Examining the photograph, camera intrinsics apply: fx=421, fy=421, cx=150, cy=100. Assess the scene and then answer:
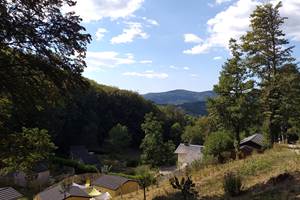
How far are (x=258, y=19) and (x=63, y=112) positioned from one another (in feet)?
184

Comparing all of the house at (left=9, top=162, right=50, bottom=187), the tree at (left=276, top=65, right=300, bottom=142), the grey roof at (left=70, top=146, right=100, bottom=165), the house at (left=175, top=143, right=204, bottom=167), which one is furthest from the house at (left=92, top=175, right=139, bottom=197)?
the grey roof at (left=70, top=146, right=100, bottom=165)

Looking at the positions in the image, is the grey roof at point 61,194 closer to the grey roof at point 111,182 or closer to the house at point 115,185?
the house at point 115,185

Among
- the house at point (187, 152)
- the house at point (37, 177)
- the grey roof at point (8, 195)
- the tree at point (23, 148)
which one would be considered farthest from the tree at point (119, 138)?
the tree at point (23, 148)

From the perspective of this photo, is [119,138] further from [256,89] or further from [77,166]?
[256,89]

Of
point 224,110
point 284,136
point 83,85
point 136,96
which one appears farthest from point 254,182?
point 136,96

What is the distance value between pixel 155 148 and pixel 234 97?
36.9 meters

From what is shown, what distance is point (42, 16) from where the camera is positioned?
12.2m

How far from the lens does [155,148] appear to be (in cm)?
6544

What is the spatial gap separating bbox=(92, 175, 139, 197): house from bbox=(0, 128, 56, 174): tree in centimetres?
2309

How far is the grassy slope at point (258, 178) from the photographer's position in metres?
13.6

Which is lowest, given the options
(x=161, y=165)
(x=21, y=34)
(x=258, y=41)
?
(x=161, y=165)

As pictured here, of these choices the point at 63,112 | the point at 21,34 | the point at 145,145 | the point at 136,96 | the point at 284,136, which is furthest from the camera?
the point at 136,96

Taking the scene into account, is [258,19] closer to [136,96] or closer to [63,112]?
[63,112]

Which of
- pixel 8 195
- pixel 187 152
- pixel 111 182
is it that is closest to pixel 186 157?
pixel 187 152
